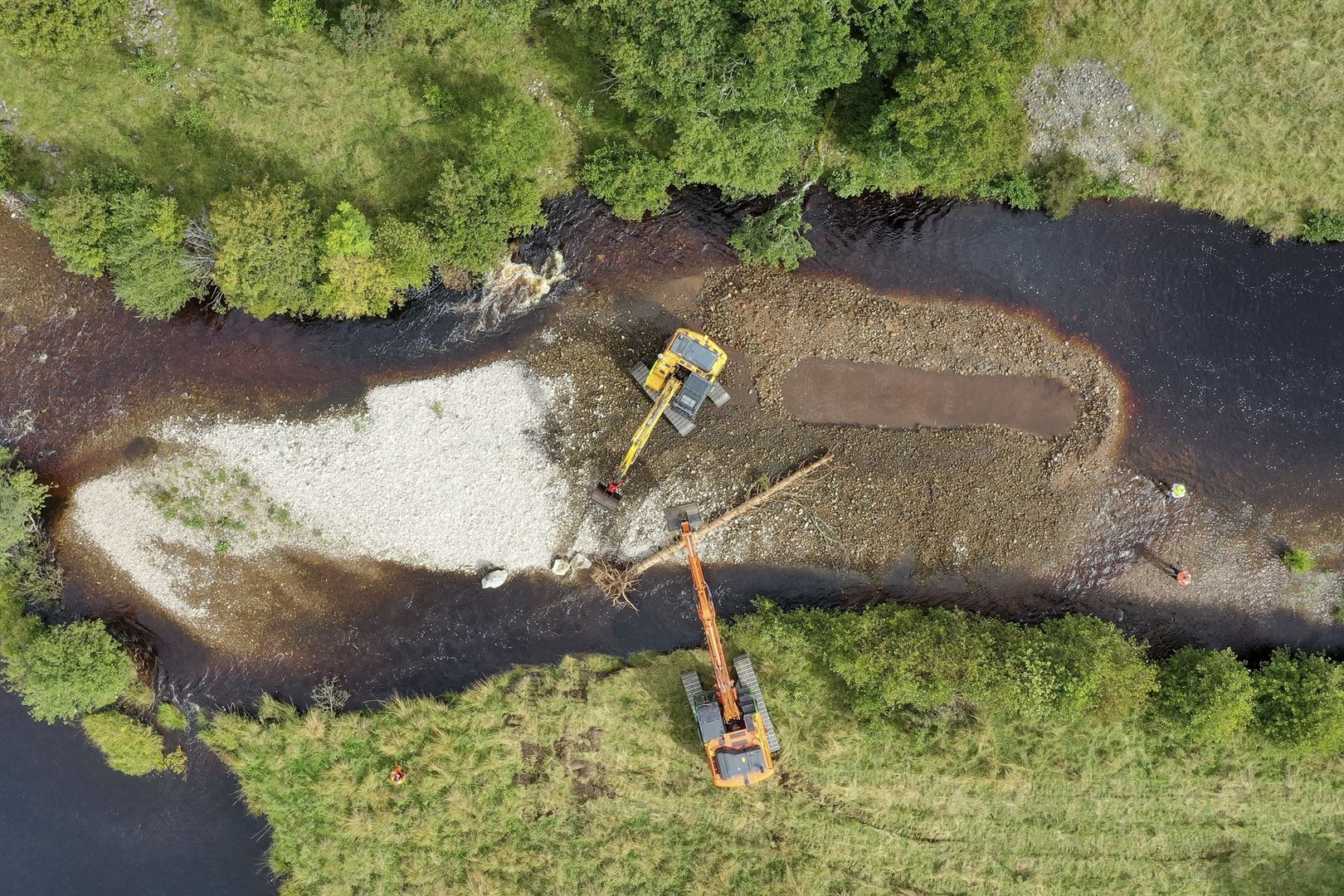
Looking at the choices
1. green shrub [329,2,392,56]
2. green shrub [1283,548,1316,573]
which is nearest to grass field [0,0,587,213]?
green shrub [329,2,392,56]

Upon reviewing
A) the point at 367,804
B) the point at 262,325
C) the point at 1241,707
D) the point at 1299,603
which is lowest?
the point at 367,804

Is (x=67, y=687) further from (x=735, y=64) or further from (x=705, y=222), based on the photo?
(x=735, y=64)

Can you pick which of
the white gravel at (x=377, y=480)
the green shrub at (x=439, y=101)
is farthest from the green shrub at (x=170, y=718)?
the green shrub at (x=439, y=101)

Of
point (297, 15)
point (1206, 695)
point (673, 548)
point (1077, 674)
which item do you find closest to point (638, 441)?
point (673, 548)

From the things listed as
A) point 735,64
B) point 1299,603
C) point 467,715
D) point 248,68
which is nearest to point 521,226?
point 735,64

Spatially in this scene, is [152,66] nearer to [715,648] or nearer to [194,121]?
[194,121]

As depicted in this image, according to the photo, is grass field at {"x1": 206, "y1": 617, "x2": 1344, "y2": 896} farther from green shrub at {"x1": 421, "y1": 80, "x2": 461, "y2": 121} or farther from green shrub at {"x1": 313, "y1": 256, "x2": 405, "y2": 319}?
green shrub at {"x1": 421, "y1": 80, "x2": 461, "y2": 121}

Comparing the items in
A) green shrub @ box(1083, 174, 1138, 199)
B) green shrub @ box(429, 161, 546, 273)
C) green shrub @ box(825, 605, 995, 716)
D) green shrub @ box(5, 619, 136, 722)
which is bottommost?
green shrub @ box(5, 619, 136, 722)

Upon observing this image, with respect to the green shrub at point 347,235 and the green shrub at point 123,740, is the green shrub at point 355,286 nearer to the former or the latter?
the green shrub at point 347,235
